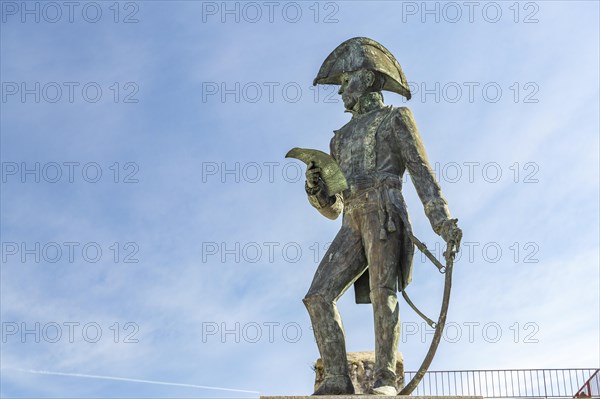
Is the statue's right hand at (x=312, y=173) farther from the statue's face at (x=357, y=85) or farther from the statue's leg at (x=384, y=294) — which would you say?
the statue's face at (x=357, y=85)

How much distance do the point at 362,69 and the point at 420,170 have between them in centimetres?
132

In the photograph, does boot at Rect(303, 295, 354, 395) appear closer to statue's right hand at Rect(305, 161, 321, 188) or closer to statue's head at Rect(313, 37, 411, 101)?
statue's right hand at Rect(305, 161, 321, 188)

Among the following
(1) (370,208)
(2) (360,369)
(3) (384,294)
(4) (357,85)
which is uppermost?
(4) (357,85)

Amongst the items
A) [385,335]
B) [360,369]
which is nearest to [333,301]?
[385,335]

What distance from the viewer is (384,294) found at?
9.90m

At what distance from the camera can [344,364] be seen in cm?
980

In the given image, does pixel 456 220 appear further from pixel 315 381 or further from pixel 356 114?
pixel 315 381

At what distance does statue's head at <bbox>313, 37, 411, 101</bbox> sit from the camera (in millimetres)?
10984

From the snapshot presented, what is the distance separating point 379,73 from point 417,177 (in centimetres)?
134

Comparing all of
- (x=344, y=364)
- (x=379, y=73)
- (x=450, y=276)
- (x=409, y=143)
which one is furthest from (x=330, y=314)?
(x=379, y=73)

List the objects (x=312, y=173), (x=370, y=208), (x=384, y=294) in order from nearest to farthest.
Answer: (x=384, y=294), (x=370, y=208), (x=312, y=173)

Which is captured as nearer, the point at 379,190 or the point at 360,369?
the point at 379,190

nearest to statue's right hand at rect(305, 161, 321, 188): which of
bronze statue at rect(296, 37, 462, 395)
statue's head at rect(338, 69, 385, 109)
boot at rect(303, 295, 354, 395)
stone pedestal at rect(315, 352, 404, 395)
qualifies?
bronze statue at rect(296, 37, 462, 395)

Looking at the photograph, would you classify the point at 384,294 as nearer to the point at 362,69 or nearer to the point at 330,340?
the point at 330,340
